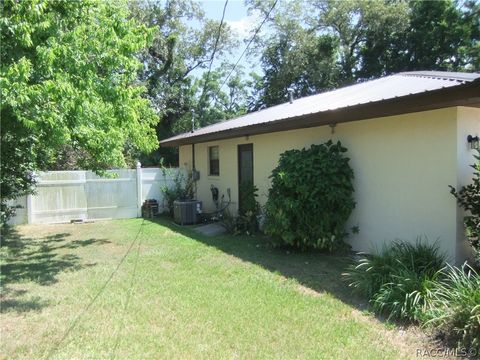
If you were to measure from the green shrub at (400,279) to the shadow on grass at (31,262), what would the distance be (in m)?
4.01

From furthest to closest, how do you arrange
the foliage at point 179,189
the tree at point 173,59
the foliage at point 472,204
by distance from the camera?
the tree at point 173,59 → the foliage at point 179,189 → the foliage at point 472,204

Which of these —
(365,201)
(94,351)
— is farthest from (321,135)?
(94,351)

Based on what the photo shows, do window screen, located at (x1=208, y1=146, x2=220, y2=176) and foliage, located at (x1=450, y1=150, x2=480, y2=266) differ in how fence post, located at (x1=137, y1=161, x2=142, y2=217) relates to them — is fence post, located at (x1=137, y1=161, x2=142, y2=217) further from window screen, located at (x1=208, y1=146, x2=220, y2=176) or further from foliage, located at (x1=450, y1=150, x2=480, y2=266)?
foliage, located at (x1=450, y1=150, x2=480, y2=266)

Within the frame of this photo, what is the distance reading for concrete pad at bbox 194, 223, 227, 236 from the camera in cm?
914

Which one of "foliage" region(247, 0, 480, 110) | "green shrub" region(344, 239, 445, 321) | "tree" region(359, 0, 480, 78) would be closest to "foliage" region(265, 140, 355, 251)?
"green shrub" region(344, 239, 445, 321)

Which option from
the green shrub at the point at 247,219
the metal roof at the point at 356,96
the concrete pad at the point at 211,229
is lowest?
the concrete pad at the point at 211,229

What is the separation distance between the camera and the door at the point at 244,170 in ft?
32.3

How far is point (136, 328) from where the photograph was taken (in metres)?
3.82

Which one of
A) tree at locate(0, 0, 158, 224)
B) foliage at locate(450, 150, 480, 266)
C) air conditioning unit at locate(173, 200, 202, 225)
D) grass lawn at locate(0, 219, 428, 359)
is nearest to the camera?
grass lawn at locate(0, 219, 428, 359)

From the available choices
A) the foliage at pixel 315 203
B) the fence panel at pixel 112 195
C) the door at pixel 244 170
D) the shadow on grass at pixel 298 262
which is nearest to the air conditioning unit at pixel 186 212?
the door at pixel 244 170

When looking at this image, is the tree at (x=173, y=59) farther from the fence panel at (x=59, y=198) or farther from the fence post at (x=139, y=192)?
the fence panel at (x=59, y=198)

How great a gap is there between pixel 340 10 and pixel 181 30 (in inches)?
421

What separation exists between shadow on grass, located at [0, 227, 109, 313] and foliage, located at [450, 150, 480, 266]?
5.43 meters

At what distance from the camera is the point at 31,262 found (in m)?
6.57
